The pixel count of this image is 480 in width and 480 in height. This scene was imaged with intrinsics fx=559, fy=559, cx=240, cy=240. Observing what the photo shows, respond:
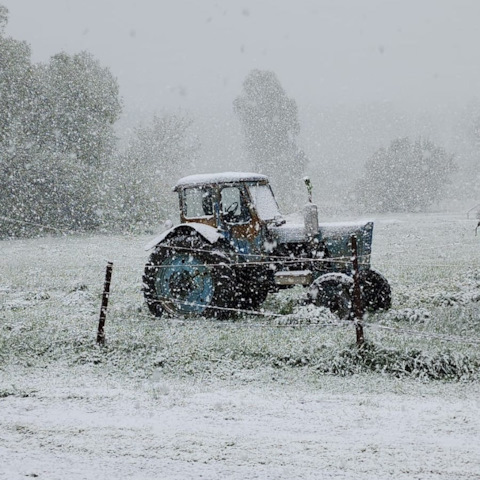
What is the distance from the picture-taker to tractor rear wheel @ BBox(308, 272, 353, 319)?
8.53 meters

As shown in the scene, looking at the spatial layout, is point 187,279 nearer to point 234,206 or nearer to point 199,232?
point 199,232

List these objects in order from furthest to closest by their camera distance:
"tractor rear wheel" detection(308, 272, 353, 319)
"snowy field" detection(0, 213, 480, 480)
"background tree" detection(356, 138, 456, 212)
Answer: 1. "background tree" detection(356, 138, 456, 212)
2. "tractor rear wheel" detection(308, 272, 353, 319)
3. "snowy field" detection(0, 213, 480, 480)

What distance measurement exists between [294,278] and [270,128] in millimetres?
40932

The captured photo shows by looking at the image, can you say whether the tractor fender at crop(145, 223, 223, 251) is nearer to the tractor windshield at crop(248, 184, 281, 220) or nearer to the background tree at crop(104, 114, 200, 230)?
the tractor windshield at crop(248, 184, 281, 220)

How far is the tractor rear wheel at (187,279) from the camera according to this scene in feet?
28.9

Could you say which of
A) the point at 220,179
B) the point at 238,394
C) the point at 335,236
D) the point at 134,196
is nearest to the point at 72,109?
the point at 134,196

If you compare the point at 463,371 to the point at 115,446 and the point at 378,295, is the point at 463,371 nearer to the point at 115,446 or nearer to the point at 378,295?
the point at 378,295

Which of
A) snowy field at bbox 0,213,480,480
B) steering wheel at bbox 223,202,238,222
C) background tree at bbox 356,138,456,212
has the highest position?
background tree at bbox 356,138,456,212

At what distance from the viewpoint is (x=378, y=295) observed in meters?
9.47

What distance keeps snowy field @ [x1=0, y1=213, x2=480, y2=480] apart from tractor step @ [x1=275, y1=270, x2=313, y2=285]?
598 mm

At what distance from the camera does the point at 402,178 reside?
49.5 m

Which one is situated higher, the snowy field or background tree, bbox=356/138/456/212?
background tree, bbox=356/138/456/212

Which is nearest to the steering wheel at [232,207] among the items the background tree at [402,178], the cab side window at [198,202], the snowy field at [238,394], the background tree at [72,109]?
the cab side window at [198,202]

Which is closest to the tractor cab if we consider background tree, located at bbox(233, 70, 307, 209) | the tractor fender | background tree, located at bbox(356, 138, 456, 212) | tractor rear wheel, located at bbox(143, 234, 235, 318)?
the tractor fender
